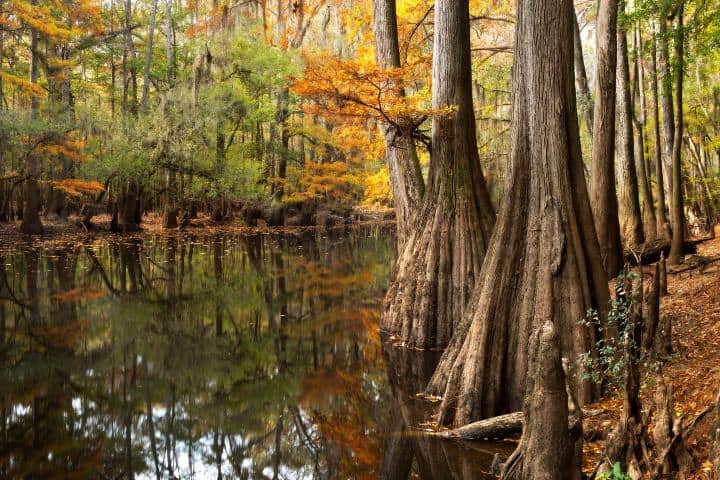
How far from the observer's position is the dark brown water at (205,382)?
17.5ft

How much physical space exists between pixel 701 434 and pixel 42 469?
5.04m

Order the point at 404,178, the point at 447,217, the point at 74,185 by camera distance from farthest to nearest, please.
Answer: the point at 74,185 → the point at 404,178 → the point at 447,217

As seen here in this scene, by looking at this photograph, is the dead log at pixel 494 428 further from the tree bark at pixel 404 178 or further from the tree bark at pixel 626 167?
the tree bark at pixel 626 167

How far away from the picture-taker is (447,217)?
855 centimetres

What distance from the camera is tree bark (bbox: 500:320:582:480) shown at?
144 inches

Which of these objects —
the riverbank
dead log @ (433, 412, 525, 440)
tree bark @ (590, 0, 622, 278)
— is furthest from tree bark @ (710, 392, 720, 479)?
the riverbank

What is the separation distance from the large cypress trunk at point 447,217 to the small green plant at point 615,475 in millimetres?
4646

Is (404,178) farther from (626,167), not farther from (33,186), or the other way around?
(33,186)

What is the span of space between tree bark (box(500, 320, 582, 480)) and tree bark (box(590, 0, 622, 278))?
7.23 metres

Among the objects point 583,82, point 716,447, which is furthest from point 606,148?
point 716,447

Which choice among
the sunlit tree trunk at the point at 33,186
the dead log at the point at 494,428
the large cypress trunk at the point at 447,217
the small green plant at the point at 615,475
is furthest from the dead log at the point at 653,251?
the sunlit tree trunk at the point at 33,186

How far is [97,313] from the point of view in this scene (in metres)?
11.2

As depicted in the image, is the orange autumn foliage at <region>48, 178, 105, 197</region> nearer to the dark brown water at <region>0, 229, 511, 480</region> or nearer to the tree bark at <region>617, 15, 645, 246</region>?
the dark brown water at <region>0, 229, 511, 480</region>

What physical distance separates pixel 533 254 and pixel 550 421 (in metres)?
2.60
